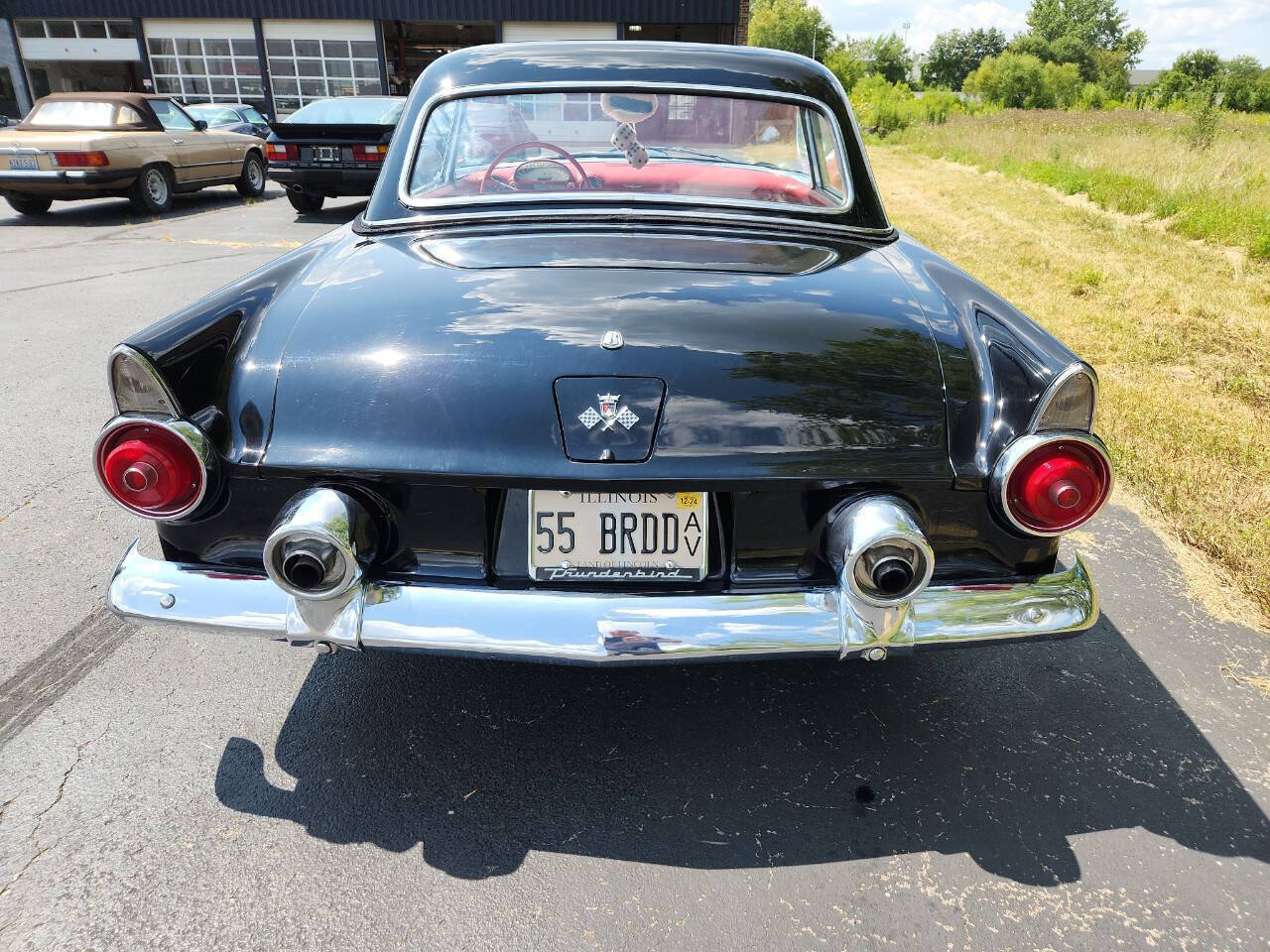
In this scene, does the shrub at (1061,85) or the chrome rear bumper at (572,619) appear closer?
the chrome rear bumper at (572,619)

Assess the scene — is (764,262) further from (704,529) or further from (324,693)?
(324,693)

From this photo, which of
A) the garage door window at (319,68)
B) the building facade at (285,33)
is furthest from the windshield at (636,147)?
the garage door window at (319,68)

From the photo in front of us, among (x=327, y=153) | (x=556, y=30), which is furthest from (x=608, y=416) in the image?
(x=556, y=30)

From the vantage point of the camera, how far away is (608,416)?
6.02 feet

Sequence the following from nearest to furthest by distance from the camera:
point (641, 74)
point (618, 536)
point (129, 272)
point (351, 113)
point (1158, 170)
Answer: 1. point (618, 536)
2. point (641, 74)
3. point (129, 272)
4. point (351, 113)
5. point (1158, 170)

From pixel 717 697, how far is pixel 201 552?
1.37 m

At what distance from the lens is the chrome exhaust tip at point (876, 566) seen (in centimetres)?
183

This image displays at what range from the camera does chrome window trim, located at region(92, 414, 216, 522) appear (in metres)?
1.92

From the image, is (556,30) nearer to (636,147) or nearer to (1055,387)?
(636,147)

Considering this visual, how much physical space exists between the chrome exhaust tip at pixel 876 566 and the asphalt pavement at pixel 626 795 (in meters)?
0.47

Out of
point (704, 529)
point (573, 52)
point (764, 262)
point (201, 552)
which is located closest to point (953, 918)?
point (704, 529)

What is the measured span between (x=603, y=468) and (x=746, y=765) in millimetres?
911

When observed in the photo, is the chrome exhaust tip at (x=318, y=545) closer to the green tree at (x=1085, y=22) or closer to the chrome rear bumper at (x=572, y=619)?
the chrome rear bumper at (x=572, y=619)

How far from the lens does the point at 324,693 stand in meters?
2.49
